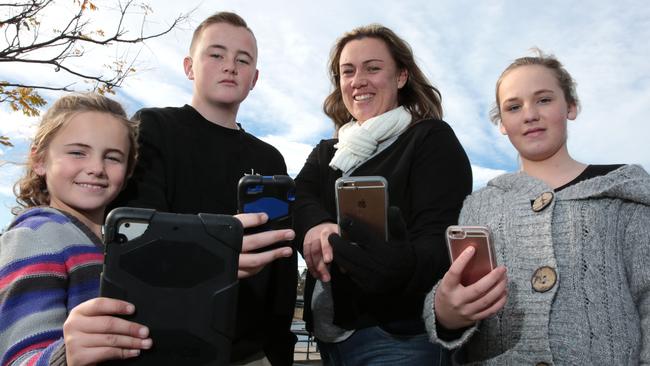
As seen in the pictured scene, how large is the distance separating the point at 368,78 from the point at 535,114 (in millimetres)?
848

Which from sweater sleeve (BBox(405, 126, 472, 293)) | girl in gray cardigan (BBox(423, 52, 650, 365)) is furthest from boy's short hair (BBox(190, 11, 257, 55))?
girl in gray cardigan (BBox(423, 52, 650, 365))

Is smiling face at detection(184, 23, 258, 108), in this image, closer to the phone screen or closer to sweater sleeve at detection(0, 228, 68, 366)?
the phone screen

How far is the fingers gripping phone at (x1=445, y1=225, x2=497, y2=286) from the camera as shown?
5.61 feet

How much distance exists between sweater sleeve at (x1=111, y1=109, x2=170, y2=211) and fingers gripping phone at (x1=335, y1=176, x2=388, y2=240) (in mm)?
741

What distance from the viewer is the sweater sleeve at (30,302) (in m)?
1.46

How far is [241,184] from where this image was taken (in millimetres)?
1755

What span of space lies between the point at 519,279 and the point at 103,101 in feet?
6.31

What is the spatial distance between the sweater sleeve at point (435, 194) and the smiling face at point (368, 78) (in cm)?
42

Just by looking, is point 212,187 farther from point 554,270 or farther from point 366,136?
point 554,270

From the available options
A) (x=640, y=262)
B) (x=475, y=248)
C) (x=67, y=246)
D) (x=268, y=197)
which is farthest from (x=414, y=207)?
(x=67, y=246)

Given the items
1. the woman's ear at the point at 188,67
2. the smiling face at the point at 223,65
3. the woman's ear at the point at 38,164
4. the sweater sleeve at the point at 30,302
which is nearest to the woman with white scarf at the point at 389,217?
the smiling face at the point at 223,65

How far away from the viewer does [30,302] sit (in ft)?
4.97

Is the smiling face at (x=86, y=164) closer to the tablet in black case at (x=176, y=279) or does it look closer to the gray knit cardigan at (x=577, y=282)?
the tablet in black case at (x=176, y=279)

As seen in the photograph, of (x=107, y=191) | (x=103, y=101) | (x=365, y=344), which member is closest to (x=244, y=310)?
(x=365, y=344)
